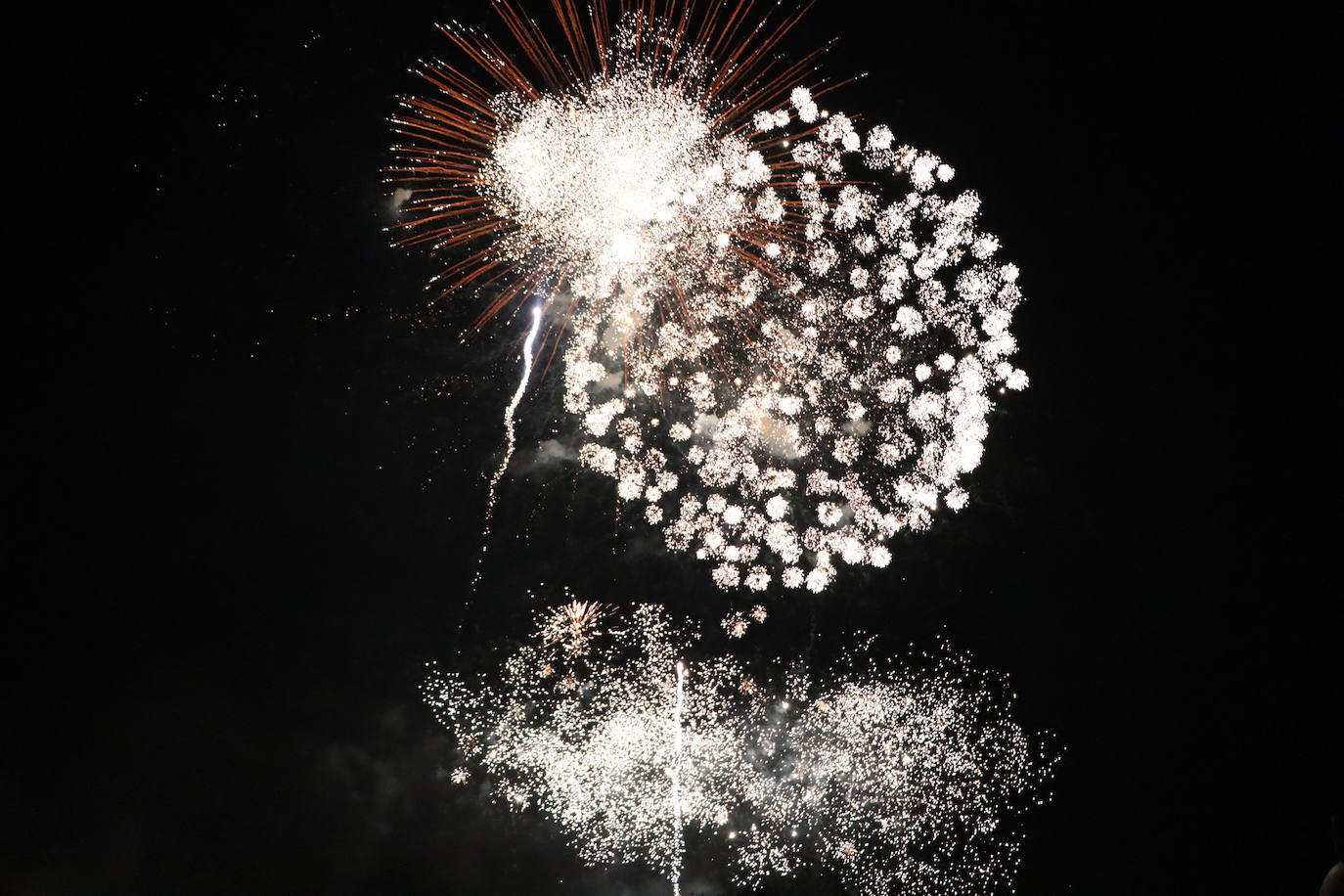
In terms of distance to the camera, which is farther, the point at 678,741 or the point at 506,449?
the point at 678,741

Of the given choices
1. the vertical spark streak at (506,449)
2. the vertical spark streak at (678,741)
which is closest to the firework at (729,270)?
the vertical spark streak at (506,449)

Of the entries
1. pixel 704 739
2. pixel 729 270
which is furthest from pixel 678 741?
pixel 729 270

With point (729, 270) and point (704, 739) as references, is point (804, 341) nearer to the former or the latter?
point (729, 270)

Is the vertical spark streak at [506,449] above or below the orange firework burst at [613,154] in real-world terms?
below

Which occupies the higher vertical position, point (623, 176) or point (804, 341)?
point (623, 176)

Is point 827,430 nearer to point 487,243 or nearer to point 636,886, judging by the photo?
point 487,243

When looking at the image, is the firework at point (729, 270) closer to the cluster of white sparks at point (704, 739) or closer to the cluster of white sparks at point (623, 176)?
the cluster of white sparks at point (623, 176)
